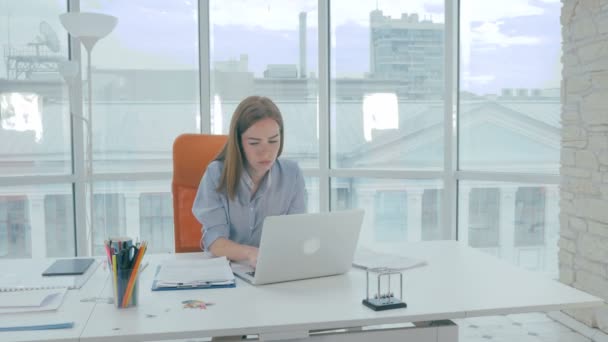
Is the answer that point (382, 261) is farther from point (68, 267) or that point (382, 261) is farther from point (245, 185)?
point (68, 267)

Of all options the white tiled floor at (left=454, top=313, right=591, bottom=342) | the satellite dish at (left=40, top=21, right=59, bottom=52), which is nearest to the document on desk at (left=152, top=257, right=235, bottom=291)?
the white tiled floor at (left=454, top=313, right=591, bottom=342)

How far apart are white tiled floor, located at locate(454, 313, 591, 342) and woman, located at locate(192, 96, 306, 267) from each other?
1408mm

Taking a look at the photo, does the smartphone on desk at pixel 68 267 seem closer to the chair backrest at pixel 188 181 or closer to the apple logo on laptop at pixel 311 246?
the chair backrest at pixel 188 181

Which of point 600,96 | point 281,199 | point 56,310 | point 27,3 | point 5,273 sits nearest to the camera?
point 56,310

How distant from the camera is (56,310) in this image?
1.51m

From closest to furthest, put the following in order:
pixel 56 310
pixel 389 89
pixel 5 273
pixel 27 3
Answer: pixel 56 310 < pixel 5 273 < pixel 27 3 < pixel 389 89

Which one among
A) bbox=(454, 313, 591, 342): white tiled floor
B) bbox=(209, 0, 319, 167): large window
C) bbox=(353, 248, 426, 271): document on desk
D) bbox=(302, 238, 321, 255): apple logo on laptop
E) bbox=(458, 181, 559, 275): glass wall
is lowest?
bbox=(454, 313, 591, 342): white tiled floor

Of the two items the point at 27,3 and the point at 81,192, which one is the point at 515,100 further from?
the point at 27,3

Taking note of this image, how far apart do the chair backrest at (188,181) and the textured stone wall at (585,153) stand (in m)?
1.93

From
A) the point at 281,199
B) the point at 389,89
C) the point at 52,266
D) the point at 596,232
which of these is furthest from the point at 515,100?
the point at 52,266

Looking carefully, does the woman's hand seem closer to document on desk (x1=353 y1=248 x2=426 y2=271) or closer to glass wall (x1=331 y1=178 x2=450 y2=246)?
document on desk (x1=353 y1=248 x2=426 y2=271)

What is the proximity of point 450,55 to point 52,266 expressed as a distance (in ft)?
10.1

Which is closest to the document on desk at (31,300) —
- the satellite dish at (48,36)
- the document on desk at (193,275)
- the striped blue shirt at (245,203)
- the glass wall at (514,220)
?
the document on desk at (193,275)

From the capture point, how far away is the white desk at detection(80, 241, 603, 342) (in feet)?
4.53
